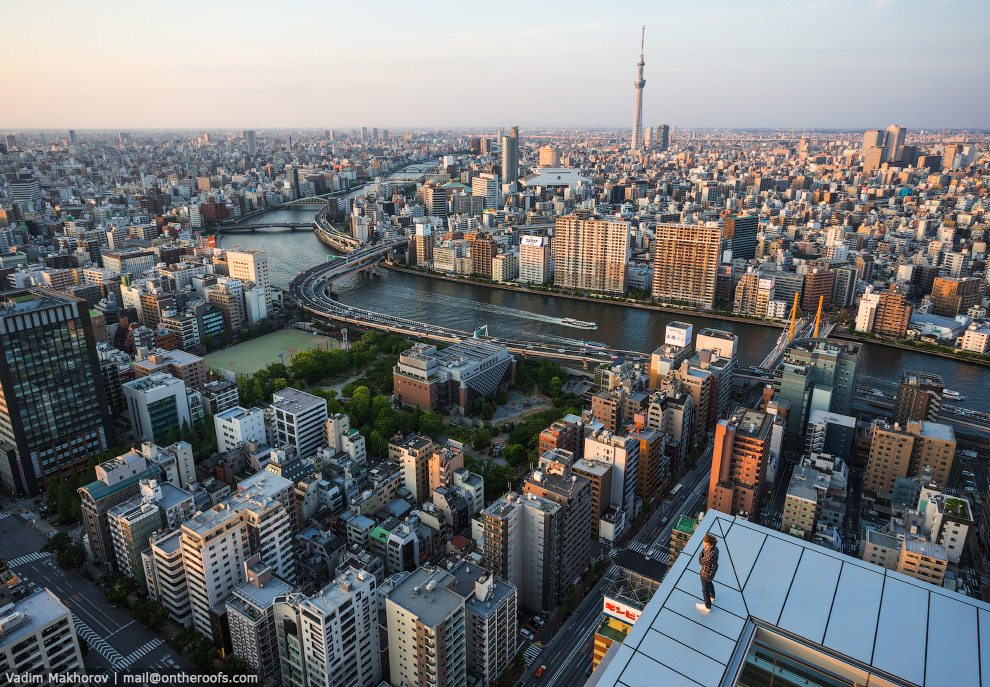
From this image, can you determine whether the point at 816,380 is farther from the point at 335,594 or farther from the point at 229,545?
the point at 229,545

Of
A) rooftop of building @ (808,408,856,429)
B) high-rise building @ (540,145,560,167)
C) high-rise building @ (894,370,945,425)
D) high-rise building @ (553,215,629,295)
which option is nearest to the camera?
rooftop of building @ (808,408,856,429)

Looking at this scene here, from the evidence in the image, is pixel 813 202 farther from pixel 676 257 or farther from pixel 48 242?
pixel 48 242

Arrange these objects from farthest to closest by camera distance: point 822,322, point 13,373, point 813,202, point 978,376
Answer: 1. point 813,202
2. point 822,322
3. point 978,376
4. point 13,373

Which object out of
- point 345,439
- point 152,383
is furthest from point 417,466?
point 152,383

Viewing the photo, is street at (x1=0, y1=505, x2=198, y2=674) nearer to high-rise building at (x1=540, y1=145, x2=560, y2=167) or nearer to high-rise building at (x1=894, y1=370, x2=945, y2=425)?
high-rise building at (x1=894, y1=370, x2=945, y2=425)

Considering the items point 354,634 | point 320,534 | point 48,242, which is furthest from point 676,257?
point 48,242

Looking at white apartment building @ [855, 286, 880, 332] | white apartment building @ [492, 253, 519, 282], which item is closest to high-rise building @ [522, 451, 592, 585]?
white apartment building @ [855, 286, 880, 332]
